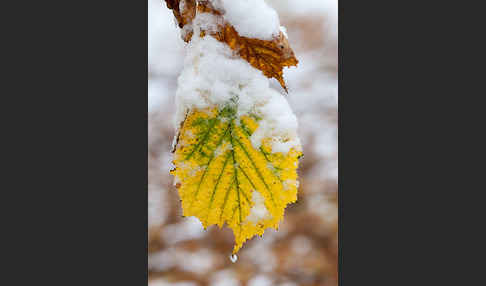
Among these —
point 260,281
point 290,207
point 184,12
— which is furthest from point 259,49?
point 260,281

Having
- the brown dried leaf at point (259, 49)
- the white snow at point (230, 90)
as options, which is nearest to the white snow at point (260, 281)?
the white snow at point (230, 90)

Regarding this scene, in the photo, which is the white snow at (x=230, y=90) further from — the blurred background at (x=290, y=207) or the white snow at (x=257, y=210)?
the blurred background at (x=290, y=207)

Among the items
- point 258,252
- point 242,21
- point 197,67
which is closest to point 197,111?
point 197,67

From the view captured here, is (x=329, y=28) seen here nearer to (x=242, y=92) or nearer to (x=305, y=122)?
(x=305, y=122)

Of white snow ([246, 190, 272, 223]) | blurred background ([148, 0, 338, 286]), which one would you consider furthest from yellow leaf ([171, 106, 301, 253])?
blurred background ([148, 0, 338, 286])

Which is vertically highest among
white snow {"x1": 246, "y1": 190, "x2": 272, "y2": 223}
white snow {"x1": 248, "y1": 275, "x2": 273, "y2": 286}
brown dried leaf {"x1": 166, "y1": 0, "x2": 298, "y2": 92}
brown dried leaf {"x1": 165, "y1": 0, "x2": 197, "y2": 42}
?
brown dried leaf {"x1": 165, "y1": 0, "x2": 197, "y2": 42}

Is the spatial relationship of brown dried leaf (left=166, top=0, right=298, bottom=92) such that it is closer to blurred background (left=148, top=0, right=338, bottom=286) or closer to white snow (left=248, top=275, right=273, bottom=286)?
blurred background (left=148, top=0, right=338, bottom=286)
